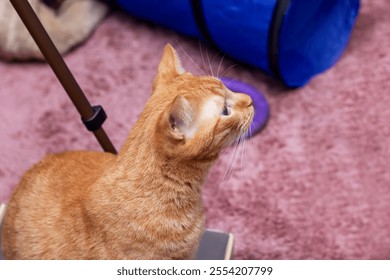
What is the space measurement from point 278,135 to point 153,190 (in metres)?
0.69

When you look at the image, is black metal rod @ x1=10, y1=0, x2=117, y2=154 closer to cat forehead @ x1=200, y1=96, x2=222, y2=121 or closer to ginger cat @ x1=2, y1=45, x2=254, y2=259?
ginger cat @ x1=2, y1=45, x2=254, y2=259

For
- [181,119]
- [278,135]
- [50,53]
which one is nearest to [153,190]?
[181,119]

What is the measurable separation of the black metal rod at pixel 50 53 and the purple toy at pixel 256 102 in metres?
0.58

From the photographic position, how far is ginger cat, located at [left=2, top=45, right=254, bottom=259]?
841 mm

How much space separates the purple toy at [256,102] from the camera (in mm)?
1483

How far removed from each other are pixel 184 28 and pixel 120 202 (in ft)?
2.99

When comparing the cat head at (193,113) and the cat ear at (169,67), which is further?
the cat ear at (169,67)

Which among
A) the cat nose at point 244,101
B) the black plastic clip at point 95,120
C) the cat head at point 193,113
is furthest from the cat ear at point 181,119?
the black plastic clip at point 95,120

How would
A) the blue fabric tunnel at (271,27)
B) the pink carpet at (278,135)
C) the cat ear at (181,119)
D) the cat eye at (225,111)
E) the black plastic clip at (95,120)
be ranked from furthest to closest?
the blue fabric tunnel at (271,27)
the pink carpet at (278,135)
the black plastic clip at (95,120)
the cat eye at (225,111)
the cat ear at (181,119)

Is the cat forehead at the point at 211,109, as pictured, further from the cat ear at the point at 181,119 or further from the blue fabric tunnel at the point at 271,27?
the blue fabric tunnel at the point at 271,27

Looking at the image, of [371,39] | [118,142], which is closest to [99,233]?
[118,142]

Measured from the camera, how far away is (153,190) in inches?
34.5

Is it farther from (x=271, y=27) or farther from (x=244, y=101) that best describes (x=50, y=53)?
(x=271, y=27)

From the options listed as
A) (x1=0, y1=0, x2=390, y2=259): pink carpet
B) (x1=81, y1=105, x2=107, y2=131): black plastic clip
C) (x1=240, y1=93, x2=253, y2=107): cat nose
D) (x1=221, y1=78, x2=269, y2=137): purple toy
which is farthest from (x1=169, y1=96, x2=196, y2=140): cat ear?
(x1=221, y1=78, x2=269, y2=137): purple toy
